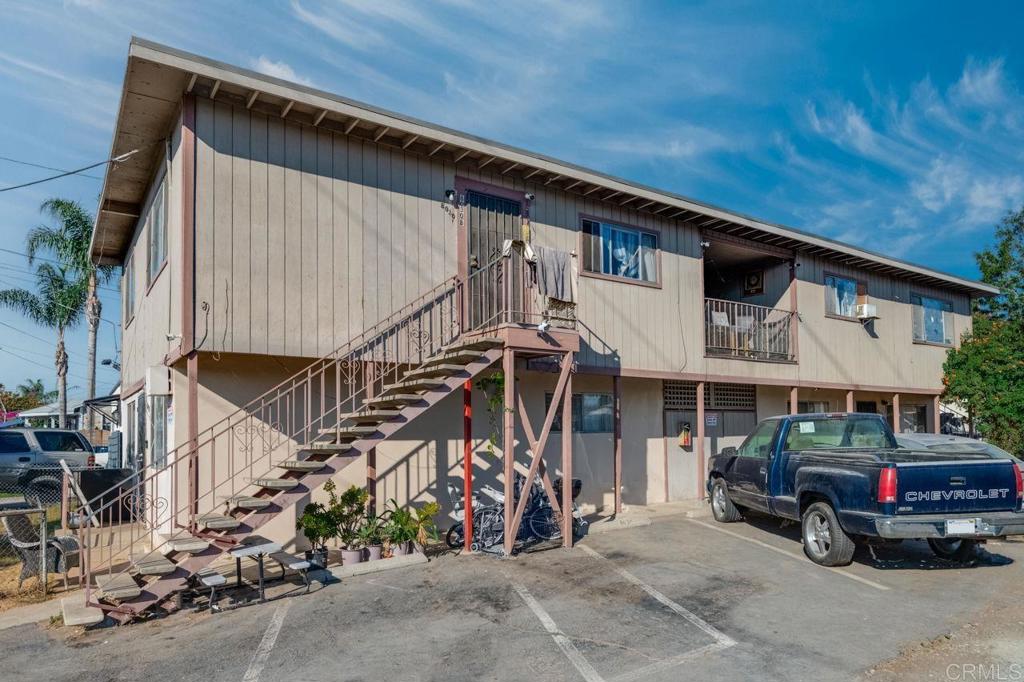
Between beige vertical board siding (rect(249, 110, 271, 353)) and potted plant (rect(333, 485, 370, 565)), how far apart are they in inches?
82.6

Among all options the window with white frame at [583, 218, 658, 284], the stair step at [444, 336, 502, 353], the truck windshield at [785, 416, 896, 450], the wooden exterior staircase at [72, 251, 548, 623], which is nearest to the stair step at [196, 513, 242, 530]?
the wooden exterior staircase at [72, 251, 548, 623]

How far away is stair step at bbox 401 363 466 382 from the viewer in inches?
339

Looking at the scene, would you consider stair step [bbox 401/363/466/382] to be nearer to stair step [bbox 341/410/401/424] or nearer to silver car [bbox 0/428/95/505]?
stair step [bbox 341/410/401/424]

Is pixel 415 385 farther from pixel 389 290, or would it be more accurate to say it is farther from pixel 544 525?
pixel 544 525

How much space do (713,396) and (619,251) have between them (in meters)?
4.30

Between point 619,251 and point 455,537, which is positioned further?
point 619,251

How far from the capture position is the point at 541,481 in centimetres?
1012

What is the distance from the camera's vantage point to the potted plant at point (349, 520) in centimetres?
829

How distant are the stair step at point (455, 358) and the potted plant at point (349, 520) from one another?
6.13ft

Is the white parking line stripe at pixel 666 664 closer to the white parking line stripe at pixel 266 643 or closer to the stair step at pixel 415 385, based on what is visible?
the white parking line stripe at pixel 266 643

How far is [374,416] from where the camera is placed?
8.16 meters

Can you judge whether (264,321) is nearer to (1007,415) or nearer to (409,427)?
(409,427)

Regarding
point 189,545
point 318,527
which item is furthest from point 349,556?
point 189,545

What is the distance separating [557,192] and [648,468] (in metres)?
5.61
